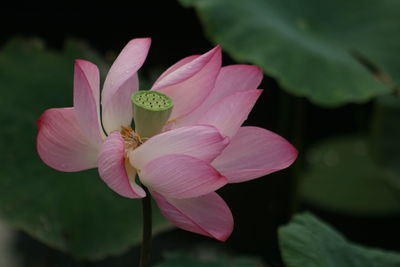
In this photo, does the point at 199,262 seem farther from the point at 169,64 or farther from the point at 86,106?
the point at 169,64

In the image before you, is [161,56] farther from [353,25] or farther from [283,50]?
[283,50]

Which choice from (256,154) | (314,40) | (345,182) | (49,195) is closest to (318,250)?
(256,154)

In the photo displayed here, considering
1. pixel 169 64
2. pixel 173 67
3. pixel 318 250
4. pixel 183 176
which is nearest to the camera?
pixel 183 176

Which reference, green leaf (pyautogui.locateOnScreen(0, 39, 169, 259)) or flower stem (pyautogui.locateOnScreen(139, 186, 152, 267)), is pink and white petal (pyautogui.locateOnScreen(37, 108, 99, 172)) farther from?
green leaf (pyautogui.locateOnScreen(0, 39, 169, 259))

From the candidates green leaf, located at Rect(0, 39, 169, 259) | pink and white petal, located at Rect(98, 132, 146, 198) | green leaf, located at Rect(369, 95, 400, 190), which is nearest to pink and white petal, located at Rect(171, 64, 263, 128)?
pink and white petal, located at Rect(98, 132, 146, 198)

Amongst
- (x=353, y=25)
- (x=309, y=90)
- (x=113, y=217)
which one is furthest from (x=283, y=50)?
(x=113, y=217)

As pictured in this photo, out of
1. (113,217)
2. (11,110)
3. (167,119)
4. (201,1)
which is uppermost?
(167,119)
